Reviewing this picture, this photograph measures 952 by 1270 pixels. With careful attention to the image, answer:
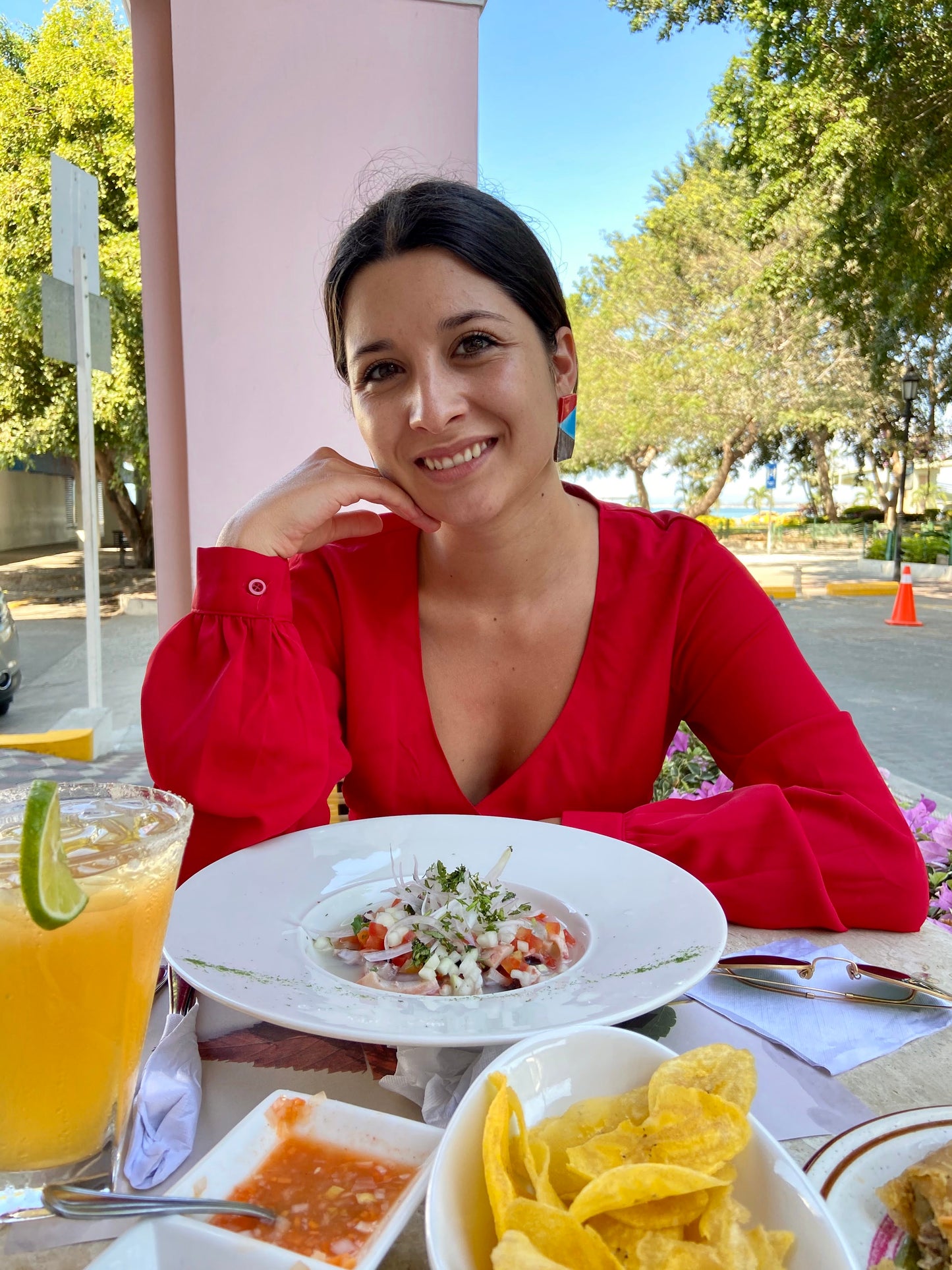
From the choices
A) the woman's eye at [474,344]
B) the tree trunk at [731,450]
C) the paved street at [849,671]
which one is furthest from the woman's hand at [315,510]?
the tree trunk at [731,450]

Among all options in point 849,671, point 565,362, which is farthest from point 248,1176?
point 849,671

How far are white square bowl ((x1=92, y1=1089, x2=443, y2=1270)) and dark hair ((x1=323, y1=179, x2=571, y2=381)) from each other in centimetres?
127

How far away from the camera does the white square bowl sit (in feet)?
1.49

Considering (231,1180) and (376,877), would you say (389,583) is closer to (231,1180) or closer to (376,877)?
(376,877)

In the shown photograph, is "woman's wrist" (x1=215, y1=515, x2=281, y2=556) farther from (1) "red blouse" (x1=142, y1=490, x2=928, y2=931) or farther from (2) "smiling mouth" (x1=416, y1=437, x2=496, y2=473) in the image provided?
(2) "smiling mouth" (x1=416, y1=437, x2=496, y2=473)

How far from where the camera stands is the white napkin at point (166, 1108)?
0.61m

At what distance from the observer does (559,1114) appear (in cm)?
54

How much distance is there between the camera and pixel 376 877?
3.48 feet

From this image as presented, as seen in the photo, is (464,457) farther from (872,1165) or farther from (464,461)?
(872,1165)

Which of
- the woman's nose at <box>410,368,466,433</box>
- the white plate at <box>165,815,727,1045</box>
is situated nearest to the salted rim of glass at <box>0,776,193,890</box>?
the white plate at <box>165,815,727,1045</box>

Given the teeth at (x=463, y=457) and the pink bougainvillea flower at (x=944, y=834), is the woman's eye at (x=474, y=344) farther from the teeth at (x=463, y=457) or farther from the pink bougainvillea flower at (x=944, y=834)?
the pink bougainvillea flower at (x=944, y=834)

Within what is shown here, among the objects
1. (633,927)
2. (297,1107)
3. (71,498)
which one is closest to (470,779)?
(633,927)

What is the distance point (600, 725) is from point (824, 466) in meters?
25.4

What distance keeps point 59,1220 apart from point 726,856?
0.74 meters
